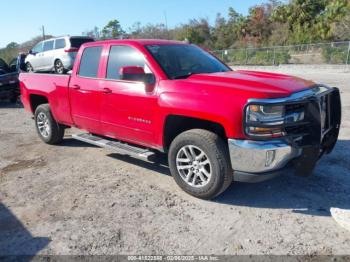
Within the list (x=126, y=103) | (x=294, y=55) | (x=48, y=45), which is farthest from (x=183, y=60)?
(x=294, y=55)

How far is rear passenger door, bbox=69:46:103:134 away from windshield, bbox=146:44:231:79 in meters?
1.02

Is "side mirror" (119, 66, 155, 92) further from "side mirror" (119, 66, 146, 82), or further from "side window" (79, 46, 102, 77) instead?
"side window" (79, 46, 102, 77)

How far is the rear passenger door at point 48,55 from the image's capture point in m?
14.5

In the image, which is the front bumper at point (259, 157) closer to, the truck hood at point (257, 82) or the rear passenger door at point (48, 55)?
the truck hood at point (257, 82)

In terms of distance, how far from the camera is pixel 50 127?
6.82 metres

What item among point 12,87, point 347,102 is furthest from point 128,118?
point 12,87

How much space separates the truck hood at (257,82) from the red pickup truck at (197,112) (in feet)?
0.04

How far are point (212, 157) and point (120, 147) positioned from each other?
5.35 ft

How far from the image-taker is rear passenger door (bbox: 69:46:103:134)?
5.48 meters

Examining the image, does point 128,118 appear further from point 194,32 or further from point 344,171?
point 194,32

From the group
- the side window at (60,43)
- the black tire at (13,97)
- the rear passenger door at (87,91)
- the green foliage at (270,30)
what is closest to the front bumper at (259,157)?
the rear passenger door at (87,91)

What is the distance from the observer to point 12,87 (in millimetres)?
13781

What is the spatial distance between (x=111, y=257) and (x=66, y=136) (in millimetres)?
4854

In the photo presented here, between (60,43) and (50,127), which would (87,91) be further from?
(60,43)
